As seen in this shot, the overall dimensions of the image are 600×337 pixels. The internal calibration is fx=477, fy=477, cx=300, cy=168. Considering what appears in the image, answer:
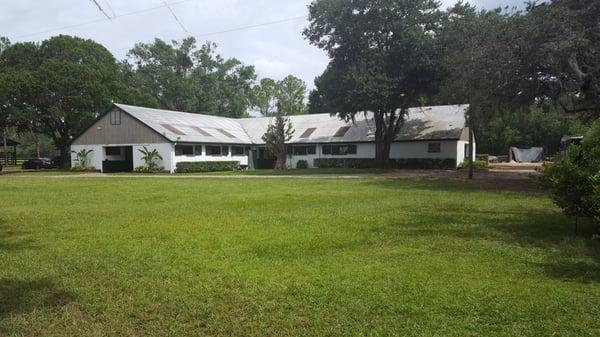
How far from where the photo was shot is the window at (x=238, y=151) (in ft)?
143

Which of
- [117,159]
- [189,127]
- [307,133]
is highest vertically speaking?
[189,127]

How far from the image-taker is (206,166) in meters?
37.8

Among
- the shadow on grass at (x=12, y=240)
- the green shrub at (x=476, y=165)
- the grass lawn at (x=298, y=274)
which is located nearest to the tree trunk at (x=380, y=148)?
the green shrub at (x=476, y=165)

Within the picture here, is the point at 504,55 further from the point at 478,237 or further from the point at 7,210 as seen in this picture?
the point at 7,210

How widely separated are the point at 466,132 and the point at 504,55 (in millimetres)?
22038

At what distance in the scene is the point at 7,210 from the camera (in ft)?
40.3

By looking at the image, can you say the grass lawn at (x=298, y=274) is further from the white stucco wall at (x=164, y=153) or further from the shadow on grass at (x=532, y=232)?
the white stucco wall at (x=164, y=153)

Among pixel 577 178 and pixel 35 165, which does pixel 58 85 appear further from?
pixel 577 178

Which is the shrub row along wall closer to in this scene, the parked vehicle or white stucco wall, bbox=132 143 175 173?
white stucco wall, bbox=132 143 175 173

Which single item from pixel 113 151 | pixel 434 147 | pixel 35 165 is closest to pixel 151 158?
pixel 113 151

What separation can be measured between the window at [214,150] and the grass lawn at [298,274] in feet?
95.2

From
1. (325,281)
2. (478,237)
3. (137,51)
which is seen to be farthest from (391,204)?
(137,51)

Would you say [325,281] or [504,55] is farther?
[504,55]

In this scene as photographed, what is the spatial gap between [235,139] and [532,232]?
36413mm
